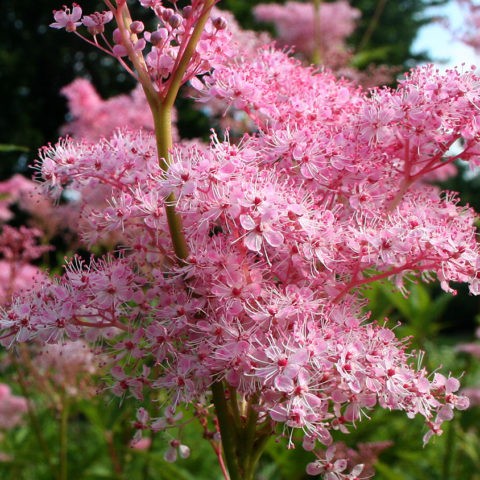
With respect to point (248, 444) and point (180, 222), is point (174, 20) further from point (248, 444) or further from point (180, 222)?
point (248, 444)

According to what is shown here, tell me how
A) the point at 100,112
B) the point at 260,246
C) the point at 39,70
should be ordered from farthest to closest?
the point at 39,70 → the point at 100,112 → the point at 260,246

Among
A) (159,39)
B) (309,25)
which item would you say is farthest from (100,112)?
(159,39)

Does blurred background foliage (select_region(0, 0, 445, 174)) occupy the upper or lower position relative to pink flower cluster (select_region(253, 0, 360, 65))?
lower

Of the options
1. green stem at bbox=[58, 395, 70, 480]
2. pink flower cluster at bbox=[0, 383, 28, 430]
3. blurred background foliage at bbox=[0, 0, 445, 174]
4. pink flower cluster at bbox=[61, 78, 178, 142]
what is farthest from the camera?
blurred background foliage at bbox=[0, 0, 445, 174]

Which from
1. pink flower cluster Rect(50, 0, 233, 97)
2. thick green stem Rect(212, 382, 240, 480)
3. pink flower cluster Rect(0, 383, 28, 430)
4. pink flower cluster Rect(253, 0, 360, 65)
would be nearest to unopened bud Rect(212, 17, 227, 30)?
pink flower cluster Rect(50, 0, 233, 97)

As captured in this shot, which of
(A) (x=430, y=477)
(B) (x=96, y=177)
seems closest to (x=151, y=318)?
(B) (x=96, y=177)

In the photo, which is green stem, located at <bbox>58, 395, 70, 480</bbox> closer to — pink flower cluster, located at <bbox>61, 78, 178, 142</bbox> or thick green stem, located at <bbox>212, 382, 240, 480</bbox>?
thick green stem, located at <bbox>212, 382, 240, 480</bbox>

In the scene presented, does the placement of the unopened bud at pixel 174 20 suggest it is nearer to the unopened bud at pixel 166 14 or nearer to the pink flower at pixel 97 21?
the unopened bud at pixel 166 14

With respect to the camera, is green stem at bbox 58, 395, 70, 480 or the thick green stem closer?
the thick green stem

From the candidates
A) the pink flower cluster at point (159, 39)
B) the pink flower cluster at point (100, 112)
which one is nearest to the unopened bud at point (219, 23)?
the pink flower cluster at point (159, 39)
